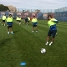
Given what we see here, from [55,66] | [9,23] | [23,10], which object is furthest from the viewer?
[23,10]

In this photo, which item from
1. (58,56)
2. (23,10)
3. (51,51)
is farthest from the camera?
(23,10)

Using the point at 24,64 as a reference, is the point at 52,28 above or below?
above

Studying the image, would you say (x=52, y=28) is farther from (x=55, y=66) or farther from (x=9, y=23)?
(x=9, y=23)

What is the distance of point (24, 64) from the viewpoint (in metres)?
8.72

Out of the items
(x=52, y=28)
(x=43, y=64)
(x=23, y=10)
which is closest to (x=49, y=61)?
(x=43, y=64)

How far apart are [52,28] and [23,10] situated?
73.2m

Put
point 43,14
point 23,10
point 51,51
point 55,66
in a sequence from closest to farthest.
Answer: point 55,66 → point 51,51 → point 43,14 → point 23,10

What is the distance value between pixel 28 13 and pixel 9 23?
201ft

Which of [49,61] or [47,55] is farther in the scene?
[47,55]

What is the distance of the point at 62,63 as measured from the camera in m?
9.09

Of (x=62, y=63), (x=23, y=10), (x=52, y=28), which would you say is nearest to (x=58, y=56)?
(x=62, y=63)

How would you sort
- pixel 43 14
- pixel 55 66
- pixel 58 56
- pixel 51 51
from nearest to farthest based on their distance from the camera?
pixel 55 66, pixel 58 56, pixel 51 51, pixel 43 14

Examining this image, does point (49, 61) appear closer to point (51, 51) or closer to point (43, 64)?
point (43, 64)

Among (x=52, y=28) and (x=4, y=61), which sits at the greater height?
(x=52, y=28)
